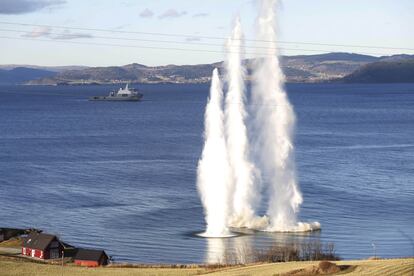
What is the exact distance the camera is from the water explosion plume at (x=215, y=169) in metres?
64.8

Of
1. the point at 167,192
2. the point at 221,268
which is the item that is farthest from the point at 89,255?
the point at 167,192

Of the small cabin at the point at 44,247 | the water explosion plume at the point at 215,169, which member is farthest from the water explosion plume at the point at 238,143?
the small cabin at the point at 44,247

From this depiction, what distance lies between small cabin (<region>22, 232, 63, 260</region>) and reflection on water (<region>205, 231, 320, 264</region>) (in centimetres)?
944

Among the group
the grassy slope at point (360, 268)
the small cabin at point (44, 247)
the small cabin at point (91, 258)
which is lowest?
the grassy slope at point (360, 268)

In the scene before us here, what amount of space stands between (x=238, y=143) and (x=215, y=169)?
360cm

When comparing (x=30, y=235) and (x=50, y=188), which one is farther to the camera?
(x=50, y=188)

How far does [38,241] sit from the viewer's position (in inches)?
2245

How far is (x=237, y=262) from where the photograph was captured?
54.5 m

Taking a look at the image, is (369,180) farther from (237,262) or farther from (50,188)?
(237,262)

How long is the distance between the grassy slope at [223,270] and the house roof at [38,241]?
4.93 m

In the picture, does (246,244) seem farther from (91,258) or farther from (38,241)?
(38,241)

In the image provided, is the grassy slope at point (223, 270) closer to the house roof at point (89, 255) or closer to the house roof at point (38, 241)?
the house roof at point (89, 255)

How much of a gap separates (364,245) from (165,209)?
18860 mm

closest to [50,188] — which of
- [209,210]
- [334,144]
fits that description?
[209,210]
